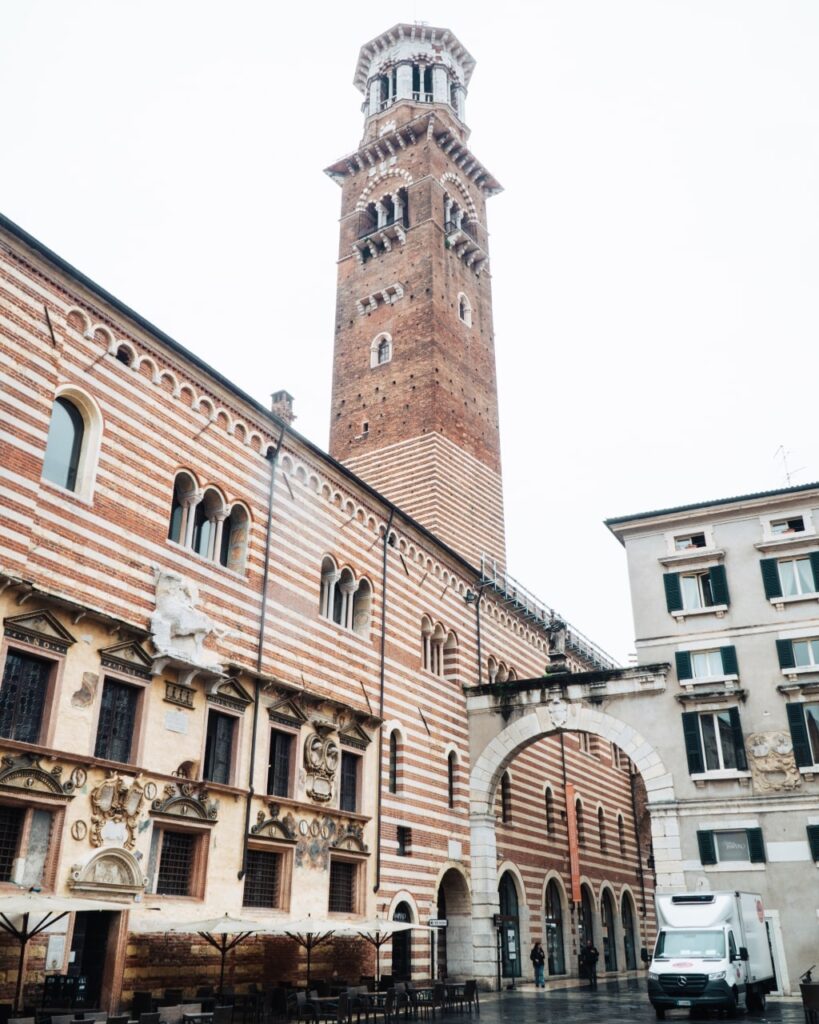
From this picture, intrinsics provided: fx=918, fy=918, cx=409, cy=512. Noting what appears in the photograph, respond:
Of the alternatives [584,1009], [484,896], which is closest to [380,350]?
[484,896]

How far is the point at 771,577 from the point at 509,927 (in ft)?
43.1

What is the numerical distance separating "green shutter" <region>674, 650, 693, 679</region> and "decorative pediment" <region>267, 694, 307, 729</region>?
10.6m

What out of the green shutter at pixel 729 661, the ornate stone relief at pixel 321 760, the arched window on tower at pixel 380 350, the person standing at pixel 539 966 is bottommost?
the person standing at pixel 539 966

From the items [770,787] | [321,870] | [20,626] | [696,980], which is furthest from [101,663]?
[770,787]

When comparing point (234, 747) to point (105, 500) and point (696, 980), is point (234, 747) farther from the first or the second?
point (696, 980)

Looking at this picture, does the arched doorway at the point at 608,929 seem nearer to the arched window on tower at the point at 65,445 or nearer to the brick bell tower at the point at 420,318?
the brick bell tower at the point at 420,318

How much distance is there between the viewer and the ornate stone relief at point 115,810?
14.8 m

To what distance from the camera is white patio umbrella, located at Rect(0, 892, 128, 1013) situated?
1195 centimetres

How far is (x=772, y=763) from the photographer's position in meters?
22.9

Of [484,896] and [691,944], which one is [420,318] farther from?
[691,944]

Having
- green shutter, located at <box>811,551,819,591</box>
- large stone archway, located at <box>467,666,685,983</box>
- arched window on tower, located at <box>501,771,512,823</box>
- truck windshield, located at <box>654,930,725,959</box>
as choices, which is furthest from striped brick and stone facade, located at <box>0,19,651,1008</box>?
green shutter, located at <box>811,551,819,591</box>

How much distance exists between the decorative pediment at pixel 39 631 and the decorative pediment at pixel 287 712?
538cm

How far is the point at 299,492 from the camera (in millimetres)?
21922

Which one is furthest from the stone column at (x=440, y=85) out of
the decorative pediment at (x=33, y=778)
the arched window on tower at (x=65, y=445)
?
the decorative pediment at (x=33, y=778)
